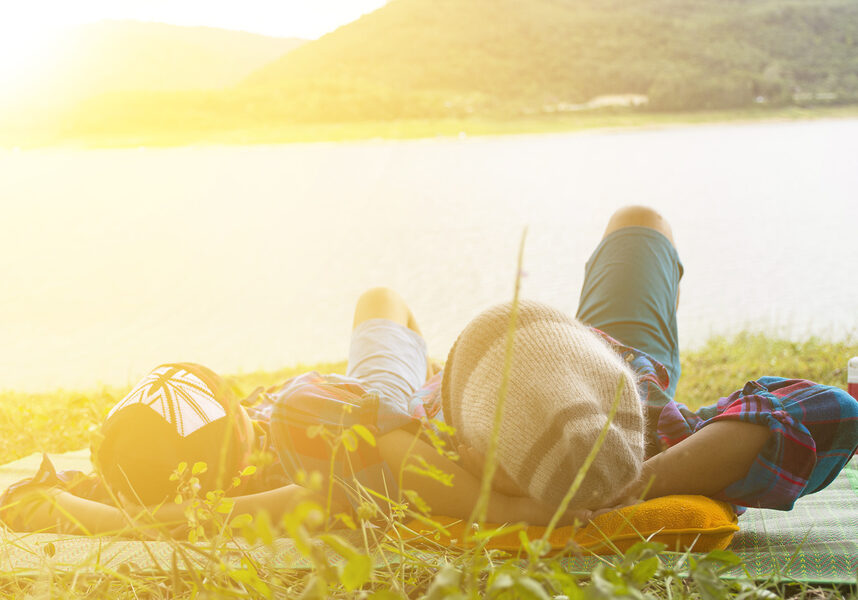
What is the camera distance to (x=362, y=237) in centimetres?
839

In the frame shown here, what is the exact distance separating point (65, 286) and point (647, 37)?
14973mm


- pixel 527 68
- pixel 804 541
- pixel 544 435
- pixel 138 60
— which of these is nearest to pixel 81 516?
pixel 544 435

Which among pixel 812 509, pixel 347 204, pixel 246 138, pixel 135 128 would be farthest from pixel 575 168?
pixel 812 509

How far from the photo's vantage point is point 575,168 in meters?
11.6

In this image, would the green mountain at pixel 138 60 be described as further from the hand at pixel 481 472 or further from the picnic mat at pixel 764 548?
the hand at pixel 481 472

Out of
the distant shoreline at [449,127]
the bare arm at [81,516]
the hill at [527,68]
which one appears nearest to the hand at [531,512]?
the bare arm at [81,516]

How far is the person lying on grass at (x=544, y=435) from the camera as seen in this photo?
3.09 ft

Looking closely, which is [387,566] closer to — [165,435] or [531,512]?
[531,512]

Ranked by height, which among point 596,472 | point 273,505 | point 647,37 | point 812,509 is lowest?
point 812,509

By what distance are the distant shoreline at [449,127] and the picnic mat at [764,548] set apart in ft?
39.5

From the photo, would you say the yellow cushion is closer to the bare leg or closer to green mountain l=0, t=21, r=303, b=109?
the bare leg

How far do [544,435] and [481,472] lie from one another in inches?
8.0

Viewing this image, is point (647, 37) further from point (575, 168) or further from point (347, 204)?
point (347, 204)

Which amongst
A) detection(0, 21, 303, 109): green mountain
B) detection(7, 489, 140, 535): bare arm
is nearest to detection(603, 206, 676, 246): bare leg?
detection(7, 489, 140, 535): bare arm
